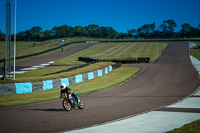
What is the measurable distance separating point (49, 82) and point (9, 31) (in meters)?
6.92

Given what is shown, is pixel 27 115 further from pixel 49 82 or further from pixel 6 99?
pixel 49 82

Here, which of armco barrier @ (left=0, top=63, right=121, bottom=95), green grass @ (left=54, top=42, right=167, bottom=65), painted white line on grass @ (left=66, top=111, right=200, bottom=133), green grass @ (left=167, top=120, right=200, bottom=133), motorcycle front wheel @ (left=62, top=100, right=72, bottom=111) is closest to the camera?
green grass @ (left=167, top=120, right=200, bottom=133)

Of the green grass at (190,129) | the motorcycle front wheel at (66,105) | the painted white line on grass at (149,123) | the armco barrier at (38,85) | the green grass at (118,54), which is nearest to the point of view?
the green grass at (190,129)

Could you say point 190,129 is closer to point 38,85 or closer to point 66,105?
point 66,105

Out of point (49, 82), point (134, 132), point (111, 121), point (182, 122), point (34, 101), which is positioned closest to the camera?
point (134, 132)

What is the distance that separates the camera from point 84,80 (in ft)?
94.9

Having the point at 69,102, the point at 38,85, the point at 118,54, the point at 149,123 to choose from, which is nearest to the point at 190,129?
the point at 149,123

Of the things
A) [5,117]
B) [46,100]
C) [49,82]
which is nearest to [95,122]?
[5,117]

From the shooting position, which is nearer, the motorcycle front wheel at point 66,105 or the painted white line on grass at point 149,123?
the painted white line on grass at point 149,123

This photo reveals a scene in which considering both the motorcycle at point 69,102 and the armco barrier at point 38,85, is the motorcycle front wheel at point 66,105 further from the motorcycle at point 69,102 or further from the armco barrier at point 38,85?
the armco barrier at point 38,85

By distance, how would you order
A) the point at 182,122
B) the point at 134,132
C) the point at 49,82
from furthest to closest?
1. the point at 49,82
2. the point at 182,122
3. the point at 134,132

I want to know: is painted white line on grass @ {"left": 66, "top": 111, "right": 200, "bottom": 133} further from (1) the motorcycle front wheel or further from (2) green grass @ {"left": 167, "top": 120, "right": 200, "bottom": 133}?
(1) the motorcycle front wheel

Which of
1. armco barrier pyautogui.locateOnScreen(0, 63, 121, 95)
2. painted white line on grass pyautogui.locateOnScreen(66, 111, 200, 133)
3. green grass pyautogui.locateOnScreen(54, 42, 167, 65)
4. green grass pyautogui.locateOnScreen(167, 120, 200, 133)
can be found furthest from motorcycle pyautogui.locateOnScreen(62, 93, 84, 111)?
green grass pyautogui.locateOnScreen(54, 42, 167, 65)

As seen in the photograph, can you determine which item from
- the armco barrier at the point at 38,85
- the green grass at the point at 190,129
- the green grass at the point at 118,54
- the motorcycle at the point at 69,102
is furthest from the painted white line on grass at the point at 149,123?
the green grass at the point at 118,54
